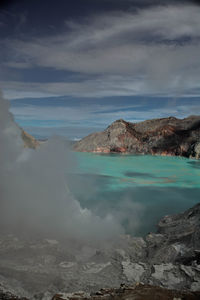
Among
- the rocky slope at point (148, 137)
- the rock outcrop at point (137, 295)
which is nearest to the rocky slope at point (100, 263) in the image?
the rock outcrop at point (137, 295)

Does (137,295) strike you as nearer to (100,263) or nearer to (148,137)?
(100,263)

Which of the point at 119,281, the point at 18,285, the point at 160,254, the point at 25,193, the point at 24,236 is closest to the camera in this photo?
the point at 18,285

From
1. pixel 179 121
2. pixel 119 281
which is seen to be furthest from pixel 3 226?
pixel 179 121

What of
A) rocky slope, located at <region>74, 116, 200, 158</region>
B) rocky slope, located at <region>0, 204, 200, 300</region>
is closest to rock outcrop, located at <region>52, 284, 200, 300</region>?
rocky slope, located at <region>0, 204, 200, 300</region>

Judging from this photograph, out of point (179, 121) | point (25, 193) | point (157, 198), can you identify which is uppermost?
point (179, 121)

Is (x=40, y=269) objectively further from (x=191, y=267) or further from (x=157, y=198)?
(x=157, y=198)

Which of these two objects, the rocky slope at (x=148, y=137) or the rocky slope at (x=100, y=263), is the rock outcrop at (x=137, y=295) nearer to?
the rocky slope at (x=100, y=263)

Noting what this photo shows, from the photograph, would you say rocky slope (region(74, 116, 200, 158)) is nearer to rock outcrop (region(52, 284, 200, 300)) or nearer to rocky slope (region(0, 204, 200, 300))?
rocky slope (region(0, 204, 200, 300))
